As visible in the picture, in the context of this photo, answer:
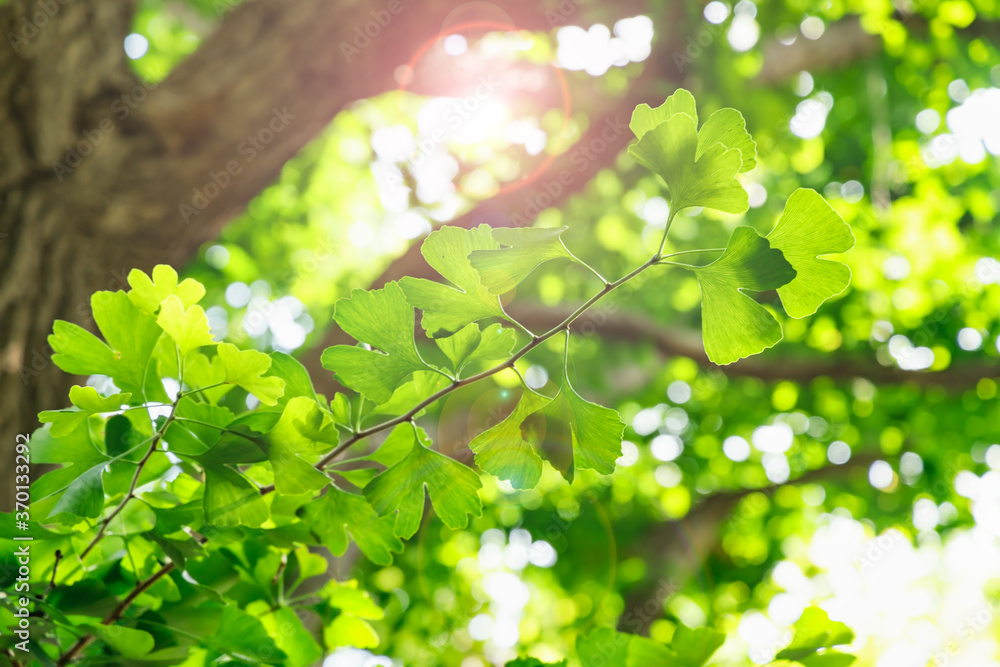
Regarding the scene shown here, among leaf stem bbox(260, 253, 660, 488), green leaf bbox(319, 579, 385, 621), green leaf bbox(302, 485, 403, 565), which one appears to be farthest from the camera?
green leaf bbox(319, 579, 385, 621)

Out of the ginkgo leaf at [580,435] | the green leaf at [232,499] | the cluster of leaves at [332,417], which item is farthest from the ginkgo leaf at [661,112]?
the green leaf at [232,499]

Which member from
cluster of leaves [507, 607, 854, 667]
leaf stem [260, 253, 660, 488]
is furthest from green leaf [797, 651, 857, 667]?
leaf stem [260, 253, 660, 488]

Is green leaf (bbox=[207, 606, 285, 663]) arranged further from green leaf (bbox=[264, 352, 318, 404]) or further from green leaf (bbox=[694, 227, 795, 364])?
green leaf (bbox=[694, 227, 795, 364])

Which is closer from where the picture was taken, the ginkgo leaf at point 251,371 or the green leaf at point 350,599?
the ginkgo leaf at point 251,371

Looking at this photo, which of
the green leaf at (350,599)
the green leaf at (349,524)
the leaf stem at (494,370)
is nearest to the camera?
the leaf stem at (494,370)

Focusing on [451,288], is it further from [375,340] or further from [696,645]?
[696,645]

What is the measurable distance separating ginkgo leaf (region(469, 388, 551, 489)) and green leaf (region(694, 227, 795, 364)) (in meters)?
0.16

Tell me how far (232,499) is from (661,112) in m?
0.46

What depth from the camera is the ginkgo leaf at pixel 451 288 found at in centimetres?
47

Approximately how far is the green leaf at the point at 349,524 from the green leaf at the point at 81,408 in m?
0.18

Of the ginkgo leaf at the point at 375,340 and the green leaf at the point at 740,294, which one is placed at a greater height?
the ginkgo leaf at the point at 375,340

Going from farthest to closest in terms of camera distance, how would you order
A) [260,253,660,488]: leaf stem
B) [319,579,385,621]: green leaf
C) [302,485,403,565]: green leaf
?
[319,579,385,621]: green leaf → [302,485,403,565]: green leaf → [260,253,660,488]: leaf stem

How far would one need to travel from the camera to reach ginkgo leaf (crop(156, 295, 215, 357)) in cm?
46

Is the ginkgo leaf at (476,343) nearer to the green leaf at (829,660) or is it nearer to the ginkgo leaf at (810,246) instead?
the ginkgo leaf at (810,246)
